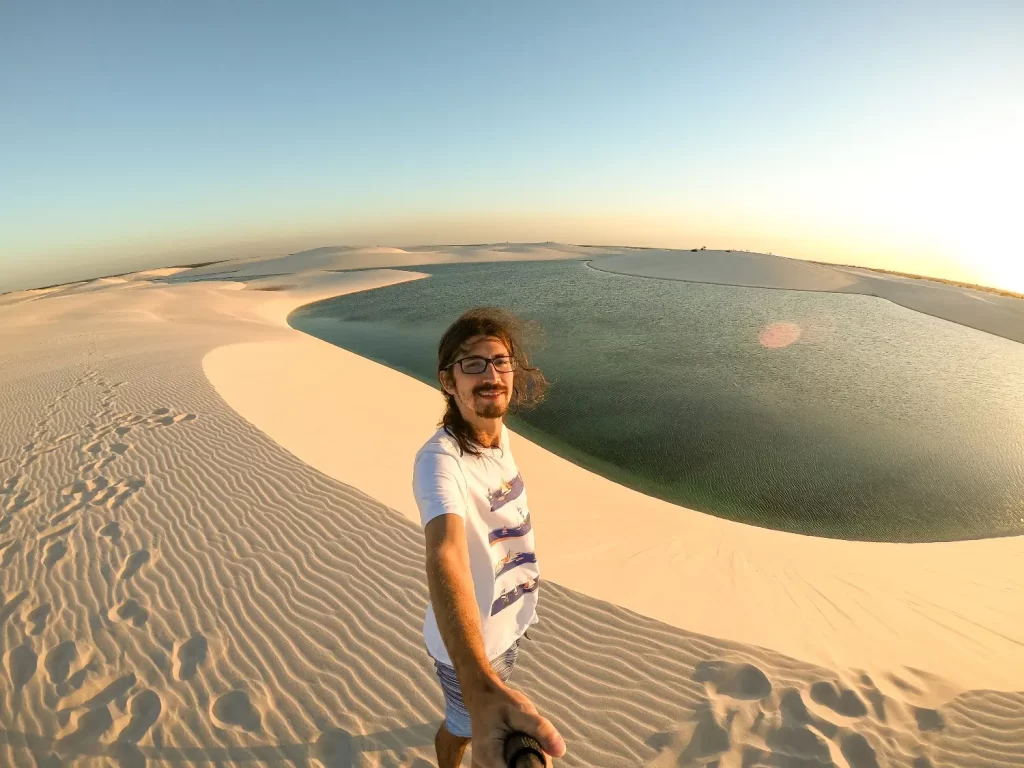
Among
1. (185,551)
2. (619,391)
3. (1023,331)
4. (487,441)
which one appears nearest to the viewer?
(487,441)

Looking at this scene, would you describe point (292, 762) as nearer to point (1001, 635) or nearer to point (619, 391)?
point (1001, 635)

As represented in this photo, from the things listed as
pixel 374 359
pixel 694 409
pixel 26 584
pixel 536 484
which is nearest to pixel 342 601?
pixel 26 584

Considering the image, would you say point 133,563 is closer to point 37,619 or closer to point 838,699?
point 37,619

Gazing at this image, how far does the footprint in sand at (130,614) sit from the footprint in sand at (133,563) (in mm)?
446

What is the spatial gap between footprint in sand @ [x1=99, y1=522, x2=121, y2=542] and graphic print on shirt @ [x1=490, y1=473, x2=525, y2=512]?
5.38 m

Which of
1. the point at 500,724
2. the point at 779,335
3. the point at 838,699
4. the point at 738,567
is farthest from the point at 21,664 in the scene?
the point at 779,335

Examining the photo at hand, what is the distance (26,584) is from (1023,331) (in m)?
32.6

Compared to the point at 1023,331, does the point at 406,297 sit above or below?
above

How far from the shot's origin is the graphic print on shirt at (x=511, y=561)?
1897 mm

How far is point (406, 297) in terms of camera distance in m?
33.7

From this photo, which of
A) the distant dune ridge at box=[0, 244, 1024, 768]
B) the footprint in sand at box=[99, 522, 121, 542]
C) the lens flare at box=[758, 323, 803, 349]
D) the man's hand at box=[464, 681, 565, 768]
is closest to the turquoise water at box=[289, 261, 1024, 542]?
the lens flare at box=[758, 323, 803, 349]

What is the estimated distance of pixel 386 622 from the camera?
4066mm

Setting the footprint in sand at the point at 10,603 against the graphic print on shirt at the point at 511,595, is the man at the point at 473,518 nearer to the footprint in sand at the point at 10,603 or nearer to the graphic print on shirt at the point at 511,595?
the graphic print on shirt at the point at 511,595

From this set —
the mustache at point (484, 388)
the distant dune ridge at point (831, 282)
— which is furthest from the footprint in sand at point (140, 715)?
the distant dune ridge at point (831, 282)
